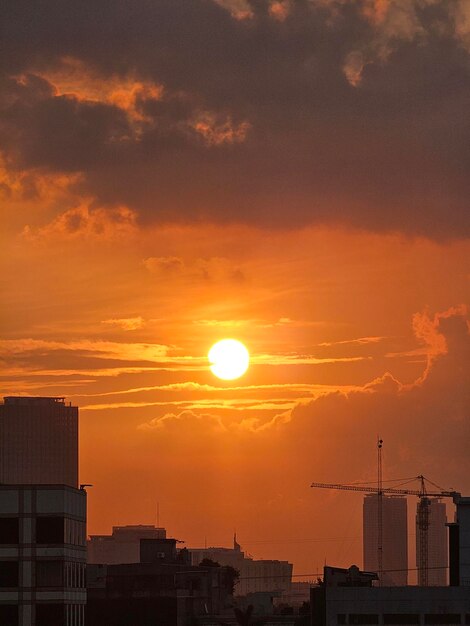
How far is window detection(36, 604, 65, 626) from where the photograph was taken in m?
182

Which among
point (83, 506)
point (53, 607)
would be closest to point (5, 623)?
point (53, 607)

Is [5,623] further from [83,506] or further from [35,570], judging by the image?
[83,506]

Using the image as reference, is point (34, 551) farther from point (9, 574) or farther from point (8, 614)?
point (8, 614)

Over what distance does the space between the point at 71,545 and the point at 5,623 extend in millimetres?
11804

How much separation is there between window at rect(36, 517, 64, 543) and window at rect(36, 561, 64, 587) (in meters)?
2.58

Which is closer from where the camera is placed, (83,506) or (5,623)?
(5,623)

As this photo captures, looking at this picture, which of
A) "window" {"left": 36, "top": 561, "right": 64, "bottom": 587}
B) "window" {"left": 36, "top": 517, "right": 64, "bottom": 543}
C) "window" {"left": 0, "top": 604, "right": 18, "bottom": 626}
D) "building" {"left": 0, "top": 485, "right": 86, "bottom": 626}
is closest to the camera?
"window" {"left": 0, "top": 604, "right": 18, "bottom": 626}

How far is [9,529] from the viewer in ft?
603

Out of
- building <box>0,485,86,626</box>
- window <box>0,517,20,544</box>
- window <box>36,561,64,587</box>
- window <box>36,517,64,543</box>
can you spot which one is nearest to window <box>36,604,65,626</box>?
building <box>0,485,86,626</box>

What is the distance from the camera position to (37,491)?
18412 cm

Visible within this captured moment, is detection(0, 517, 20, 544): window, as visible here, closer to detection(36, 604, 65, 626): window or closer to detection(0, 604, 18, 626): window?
detection(0, 604, 18, 626): window

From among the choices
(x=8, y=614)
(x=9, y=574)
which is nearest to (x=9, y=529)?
(x=9, y=574)

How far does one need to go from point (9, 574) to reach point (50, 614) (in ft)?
21.1

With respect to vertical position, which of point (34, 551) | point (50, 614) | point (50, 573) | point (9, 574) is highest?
point (34, 551)
